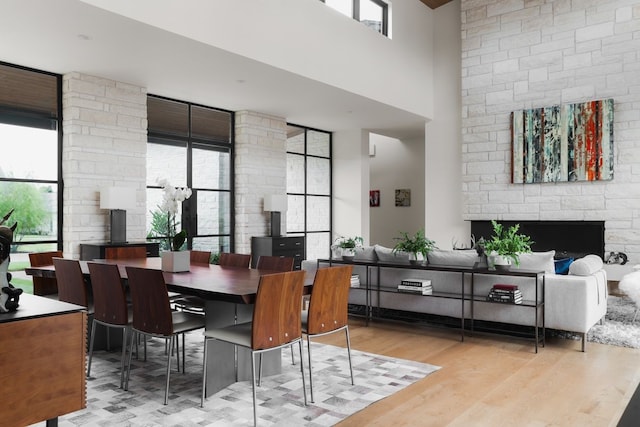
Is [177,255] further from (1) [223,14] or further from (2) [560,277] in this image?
(2) [560,277]

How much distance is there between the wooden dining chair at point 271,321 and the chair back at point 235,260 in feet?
4.39

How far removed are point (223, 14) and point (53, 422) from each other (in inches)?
178

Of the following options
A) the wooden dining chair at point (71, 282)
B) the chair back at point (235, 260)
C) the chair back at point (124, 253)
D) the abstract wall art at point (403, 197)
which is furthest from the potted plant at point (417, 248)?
the abstract wall art at point (403, 197)

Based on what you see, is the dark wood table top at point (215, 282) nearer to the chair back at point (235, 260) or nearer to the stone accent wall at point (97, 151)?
the chair back at point (235, 260)

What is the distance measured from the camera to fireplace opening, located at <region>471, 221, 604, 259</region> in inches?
309

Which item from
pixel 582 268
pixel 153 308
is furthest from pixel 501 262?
pixel 153 308

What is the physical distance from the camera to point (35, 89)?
6.25 m

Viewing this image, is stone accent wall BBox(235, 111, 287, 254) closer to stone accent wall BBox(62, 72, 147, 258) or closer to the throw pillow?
stone accent wall BBox(62, 72, 147, 258)

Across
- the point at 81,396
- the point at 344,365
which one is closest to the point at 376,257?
the point at 344,365

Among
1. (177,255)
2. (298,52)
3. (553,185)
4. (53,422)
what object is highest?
(298,52)

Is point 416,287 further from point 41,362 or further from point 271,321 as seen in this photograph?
point 41,362

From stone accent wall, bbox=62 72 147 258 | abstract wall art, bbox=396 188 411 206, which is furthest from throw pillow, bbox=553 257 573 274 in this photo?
abstract wall art, bbox=396 188 411 206

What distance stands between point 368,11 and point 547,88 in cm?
323

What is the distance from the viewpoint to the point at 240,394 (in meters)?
3.34
